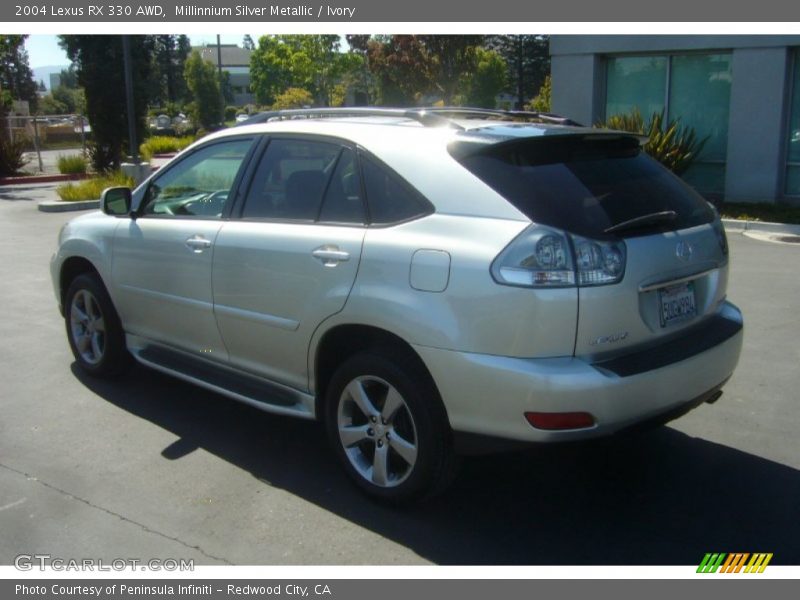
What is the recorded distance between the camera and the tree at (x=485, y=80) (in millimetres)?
49656

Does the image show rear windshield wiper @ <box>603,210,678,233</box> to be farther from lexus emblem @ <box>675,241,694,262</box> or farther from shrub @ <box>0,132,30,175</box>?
shrub @ <box>0,132,30,175</box>

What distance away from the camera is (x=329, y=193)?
4336 mm

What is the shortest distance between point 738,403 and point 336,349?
9.01ft

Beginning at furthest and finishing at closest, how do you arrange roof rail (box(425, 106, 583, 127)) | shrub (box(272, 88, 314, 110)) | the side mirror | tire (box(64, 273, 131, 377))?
shrub (box(272, 88, 314, 110)) → tire (box(64, 273, 131, 377)) → the side mirror → roof rail (box(425, 106, 583, 127))

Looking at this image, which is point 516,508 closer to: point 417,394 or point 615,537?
point 615,537

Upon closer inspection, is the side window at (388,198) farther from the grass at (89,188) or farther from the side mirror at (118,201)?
the grass at (89,188)

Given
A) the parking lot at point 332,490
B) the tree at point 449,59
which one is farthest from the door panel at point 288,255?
the tree at point 449,59

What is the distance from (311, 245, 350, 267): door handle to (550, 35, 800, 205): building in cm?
1248

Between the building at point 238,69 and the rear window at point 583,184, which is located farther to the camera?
the building at point 238,69

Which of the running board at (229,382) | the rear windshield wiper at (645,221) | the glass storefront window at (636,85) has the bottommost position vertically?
the running board at (229,382)

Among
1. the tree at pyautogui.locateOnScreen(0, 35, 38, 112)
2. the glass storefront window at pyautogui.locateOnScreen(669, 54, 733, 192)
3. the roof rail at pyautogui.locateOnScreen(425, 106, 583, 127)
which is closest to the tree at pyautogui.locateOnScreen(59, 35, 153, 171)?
the glass storefront window at pyautogui.locateOnScreen(669, 54, 733, 192)

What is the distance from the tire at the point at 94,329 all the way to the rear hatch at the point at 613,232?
3.05 meters

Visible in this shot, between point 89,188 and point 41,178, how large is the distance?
6.86 metres

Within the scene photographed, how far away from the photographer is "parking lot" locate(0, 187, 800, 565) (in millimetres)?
3725
